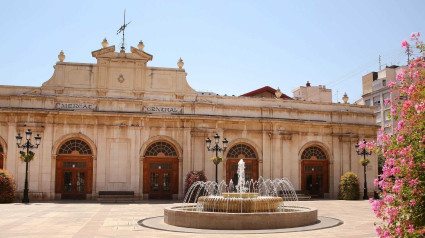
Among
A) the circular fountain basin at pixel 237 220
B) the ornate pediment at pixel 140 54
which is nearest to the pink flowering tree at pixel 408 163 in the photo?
the circular fountain basin at pixel 237 220

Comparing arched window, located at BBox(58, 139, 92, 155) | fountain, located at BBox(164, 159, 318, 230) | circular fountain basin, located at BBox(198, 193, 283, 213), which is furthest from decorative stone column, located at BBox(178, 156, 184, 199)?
circular fountain basin, located at BBox(198, 193, 283, 213)

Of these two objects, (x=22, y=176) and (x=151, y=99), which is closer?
(x=22, y=176)

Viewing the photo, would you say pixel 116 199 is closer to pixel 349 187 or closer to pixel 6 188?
pixel 6 188

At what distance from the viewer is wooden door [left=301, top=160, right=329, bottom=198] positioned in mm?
33938

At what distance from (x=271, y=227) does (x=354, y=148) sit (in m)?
22.4

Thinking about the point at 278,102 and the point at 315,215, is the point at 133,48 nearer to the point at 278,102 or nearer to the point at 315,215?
the point at 278,102

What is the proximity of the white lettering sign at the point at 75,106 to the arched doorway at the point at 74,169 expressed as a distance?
209 centimetres

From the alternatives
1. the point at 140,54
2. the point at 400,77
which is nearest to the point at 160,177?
the point at 140,54

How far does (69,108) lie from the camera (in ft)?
97.9

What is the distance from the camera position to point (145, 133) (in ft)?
100

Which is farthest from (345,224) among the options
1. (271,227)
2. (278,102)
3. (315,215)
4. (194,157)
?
(278,102)

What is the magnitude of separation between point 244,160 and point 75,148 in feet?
37.9

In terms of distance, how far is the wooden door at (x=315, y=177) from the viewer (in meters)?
33.9

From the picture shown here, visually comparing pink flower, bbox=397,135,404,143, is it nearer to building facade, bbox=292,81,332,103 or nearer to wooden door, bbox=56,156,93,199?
wooden door, bbox=56,156,93,199
